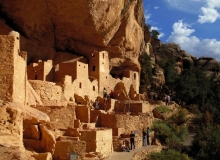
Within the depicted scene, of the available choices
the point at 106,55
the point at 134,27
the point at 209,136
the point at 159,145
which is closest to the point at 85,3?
the point at 106,55

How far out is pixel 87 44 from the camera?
23.9m

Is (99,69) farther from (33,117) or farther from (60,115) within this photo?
(33,117)

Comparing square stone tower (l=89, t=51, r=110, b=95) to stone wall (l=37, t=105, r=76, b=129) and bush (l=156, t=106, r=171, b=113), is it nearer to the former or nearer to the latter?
bush (l=156, t=106, r=171, b=113)

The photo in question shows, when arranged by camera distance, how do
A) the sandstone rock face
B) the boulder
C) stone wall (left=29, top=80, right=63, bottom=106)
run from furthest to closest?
the sandstone rock face → stone wall (left=29, top=80, right=63, bottom=106) → the boulder

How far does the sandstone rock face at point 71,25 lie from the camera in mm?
20328

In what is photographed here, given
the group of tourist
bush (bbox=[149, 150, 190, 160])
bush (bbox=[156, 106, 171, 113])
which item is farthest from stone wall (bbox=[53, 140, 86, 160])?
bush (bbox=[156, 106, 171, 113])

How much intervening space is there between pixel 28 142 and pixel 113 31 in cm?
1402

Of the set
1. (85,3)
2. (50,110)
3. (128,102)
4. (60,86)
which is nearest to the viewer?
(50,110)

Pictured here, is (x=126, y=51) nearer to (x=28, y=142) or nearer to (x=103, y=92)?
(x=103, y=92)

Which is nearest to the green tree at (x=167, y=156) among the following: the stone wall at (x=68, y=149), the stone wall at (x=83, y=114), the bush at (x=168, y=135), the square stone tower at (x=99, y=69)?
the bush at (x=168, y=135)

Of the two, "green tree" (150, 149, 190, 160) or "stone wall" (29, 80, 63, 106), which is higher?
"stone wall" (29, 80, 63, 106)

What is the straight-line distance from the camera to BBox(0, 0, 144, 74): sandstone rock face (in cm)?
2033

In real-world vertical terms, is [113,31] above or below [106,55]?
above

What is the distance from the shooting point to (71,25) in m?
21.6
